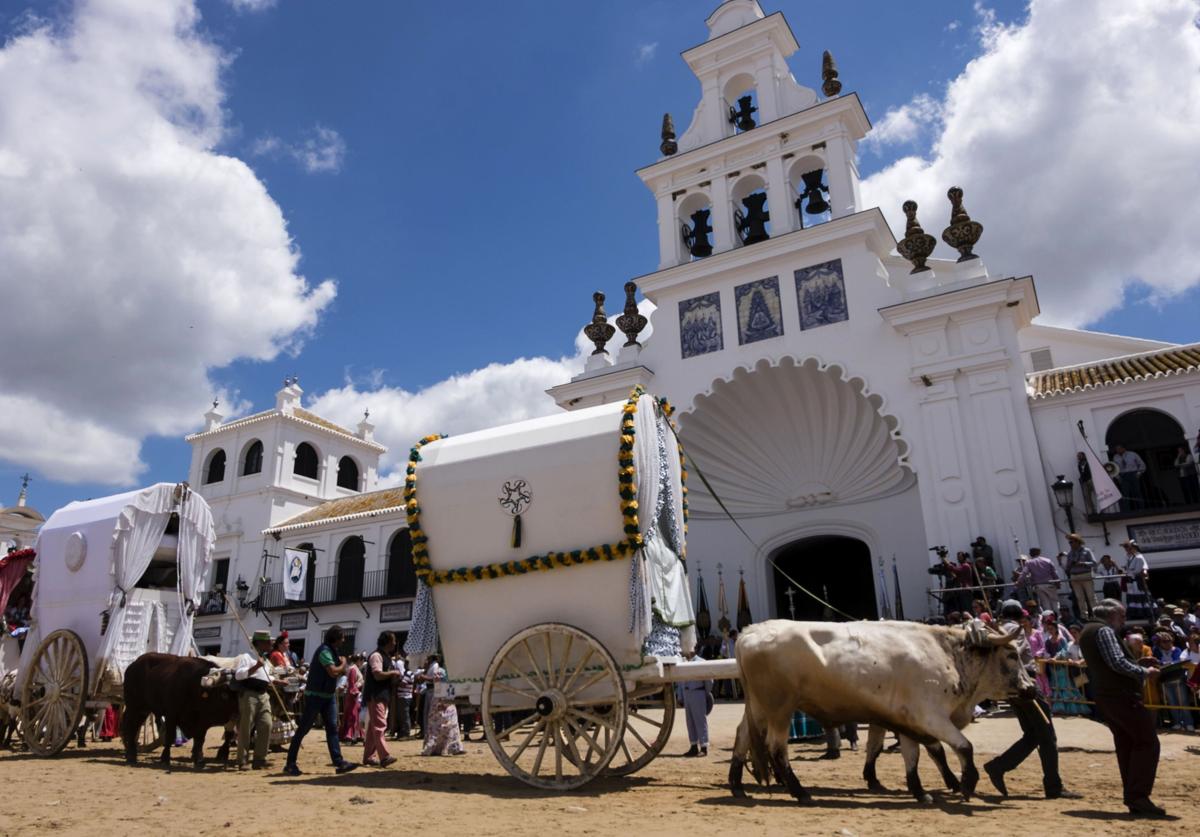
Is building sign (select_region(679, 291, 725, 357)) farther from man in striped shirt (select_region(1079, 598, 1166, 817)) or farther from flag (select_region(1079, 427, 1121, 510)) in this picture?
man in striped shirt (select_region(1079, 598, 1166, 817))

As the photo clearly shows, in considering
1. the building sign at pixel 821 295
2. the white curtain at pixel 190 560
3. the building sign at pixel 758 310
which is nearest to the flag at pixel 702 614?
the building sign at pixel 758 310

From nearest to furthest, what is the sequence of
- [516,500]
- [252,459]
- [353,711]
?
→ [516,500] < [353,711] < [252,459]

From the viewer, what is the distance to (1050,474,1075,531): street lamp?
14.4m

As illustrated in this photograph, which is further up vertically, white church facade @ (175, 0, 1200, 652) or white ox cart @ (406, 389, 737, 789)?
white church facade @ (175, 0, 1200, 652)

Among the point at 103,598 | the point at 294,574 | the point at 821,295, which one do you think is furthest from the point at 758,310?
the point at 294,574

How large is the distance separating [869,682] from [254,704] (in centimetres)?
643

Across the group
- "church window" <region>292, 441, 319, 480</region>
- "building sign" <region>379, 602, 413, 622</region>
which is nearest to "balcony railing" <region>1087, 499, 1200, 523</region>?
"building sign" <region>379, 602, 413, 622</region>

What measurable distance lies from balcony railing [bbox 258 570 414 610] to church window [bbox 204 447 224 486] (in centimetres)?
713

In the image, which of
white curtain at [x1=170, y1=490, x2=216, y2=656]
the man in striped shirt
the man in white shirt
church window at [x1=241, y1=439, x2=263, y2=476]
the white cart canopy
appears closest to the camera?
the man in striped shirt

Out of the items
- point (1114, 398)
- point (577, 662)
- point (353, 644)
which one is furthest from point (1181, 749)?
point (353, 644)

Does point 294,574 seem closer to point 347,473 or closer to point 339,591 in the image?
point 339,591

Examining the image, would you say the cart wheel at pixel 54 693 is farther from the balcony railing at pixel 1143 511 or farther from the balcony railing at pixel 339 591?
the balcony railing at pixel 1143 511

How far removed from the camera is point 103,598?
34.4ft

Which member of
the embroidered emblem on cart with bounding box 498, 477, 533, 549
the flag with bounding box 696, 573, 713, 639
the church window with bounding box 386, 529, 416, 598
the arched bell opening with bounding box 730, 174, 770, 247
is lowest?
the flag with bounding box 696, 573, 713, 639
